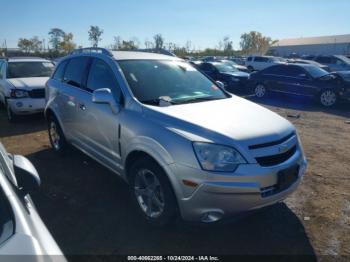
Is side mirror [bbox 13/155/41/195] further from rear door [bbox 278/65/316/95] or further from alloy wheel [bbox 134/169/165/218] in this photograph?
rear door [bbox 278/65/316/95]

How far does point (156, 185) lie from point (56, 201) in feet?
5.21

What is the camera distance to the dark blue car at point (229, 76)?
49.4ft

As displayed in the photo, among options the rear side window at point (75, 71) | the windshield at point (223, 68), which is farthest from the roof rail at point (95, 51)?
the windshield at point (223, 68)

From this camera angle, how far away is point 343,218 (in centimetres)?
367

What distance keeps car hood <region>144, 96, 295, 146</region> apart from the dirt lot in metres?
1.09

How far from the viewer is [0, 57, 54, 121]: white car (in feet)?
26.0

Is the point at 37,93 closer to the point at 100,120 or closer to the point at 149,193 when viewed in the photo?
the point at 100,120

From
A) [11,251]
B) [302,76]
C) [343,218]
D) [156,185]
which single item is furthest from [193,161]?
[302,76]

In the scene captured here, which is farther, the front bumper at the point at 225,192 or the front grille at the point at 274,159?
the front grille at the point at 274,159

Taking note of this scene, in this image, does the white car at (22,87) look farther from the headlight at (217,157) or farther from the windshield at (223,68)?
the windshield at (223,68)

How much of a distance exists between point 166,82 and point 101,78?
0.89 m

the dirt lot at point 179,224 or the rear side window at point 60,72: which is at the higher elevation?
the rear side window at point 60,72

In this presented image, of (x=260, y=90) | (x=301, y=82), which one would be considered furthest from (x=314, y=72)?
(x=260, y=90)

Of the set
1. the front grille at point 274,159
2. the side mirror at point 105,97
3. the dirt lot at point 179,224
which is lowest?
the dirt lot at point 179,224
